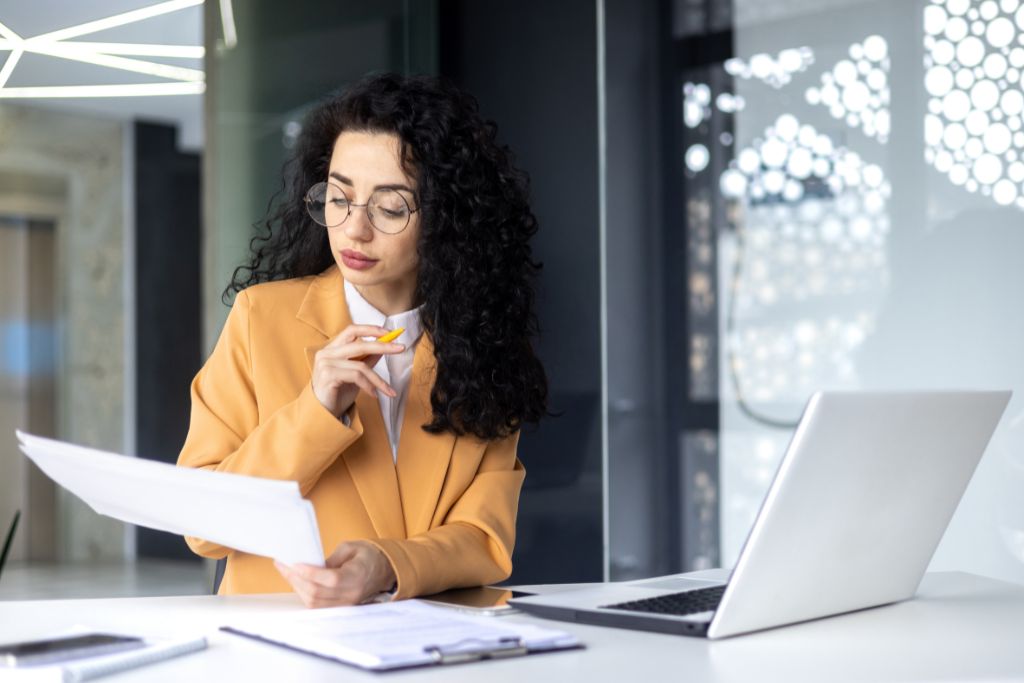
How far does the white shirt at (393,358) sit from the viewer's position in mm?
1900

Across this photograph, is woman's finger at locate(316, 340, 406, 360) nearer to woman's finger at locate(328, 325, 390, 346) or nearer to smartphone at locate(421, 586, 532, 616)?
woman's finger at locate(328, 325, 390, 346)

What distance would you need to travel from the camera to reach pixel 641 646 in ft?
3.68

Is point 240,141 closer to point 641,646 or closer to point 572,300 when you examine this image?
point 572,300

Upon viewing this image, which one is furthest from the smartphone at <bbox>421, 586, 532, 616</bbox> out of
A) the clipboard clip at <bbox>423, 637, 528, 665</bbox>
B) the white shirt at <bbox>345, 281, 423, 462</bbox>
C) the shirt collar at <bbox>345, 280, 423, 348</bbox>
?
the shirt collar at <bbox>345, 280, 423, 348</bbox>

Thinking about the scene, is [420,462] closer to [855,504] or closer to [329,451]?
[329,451]

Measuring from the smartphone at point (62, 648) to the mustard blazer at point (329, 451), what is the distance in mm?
575

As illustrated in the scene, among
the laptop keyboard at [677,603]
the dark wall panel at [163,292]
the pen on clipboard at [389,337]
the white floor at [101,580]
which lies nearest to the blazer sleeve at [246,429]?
the pen on clipboard at [389,337]

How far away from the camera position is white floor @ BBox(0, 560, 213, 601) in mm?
3480

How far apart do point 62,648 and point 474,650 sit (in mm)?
350

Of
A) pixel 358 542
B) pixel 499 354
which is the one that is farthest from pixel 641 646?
pixel 499 354

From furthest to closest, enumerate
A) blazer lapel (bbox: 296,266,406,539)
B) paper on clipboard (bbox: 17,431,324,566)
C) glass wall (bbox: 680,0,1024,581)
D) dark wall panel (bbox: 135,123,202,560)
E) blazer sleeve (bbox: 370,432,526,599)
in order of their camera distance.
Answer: dark wall panel (bbox: 135,123,202,560) → glass wall (bbox: 680,0,1024,581) → blazer lapel (bbox: 296,266,406,539) → blazer sleeve (bbox: 370,432,526,599) → paper on clipboard (bbox: 17,431,324,566)

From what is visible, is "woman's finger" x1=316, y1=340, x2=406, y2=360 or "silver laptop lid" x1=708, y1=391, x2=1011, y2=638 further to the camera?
"woman's finger" x1=316, y1=340, x2=406, y2=360

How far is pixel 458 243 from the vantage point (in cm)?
196

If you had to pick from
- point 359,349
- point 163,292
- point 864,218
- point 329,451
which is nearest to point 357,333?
point 359,349
